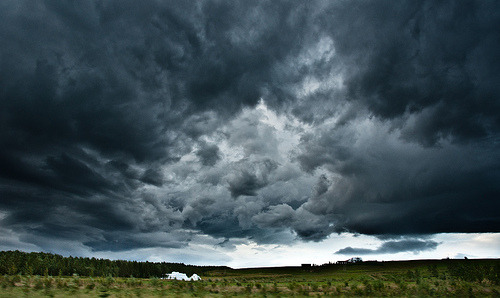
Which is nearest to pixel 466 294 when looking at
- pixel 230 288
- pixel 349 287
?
pixel 349 287

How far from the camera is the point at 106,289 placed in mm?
31594

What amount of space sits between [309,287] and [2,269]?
5190 inches

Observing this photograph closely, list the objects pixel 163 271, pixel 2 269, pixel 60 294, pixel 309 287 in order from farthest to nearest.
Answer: pixel 163 271, pixel 2 269, pixel 309 287, pixel 60 294

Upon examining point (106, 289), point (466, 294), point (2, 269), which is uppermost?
point (2, 269)

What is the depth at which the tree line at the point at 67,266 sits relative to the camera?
4746 inches

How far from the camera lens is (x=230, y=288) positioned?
3578cm

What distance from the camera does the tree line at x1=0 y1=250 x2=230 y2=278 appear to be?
121m

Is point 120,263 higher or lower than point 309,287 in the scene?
higher

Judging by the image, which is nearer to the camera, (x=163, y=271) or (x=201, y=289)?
(x=201, y=289)

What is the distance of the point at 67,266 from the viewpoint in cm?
13662

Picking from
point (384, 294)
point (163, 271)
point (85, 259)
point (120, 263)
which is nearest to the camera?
point (384, 294)

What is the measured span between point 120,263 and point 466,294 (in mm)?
169547

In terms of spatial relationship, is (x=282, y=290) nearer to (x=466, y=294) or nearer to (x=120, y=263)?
(x=466, y=294)

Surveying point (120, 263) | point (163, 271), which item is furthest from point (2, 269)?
point (163, 271)
